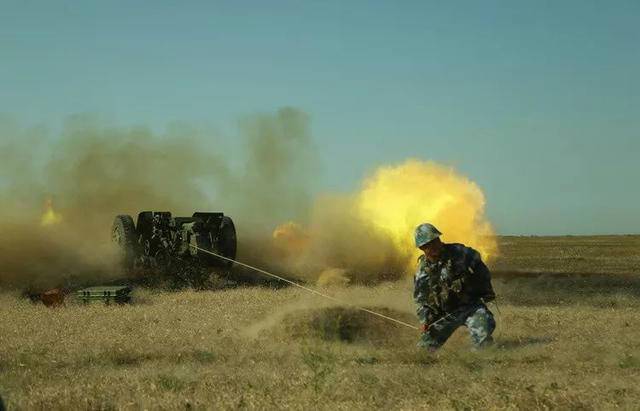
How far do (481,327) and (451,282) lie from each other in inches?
33.6

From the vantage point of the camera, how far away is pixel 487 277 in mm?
12422

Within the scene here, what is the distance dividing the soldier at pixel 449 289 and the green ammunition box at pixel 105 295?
10518mm

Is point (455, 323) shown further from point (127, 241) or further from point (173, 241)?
point (127, 241)

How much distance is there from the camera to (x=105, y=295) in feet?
67.4

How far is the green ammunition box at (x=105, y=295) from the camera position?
20.5m

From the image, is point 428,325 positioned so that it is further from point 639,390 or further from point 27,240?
point 27,240

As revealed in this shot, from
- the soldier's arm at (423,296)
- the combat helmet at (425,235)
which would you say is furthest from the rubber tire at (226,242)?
the combat helmet at (425,235)

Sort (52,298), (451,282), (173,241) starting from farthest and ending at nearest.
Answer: (173,241), (52,298), (451,282)

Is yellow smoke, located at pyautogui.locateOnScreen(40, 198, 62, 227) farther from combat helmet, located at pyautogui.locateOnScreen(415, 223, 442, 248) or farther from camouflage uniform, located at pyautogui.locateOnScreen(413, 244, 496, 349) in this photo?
combat helmet, located at pyautogui.locateOnScreen(415, 223, 442, 248)

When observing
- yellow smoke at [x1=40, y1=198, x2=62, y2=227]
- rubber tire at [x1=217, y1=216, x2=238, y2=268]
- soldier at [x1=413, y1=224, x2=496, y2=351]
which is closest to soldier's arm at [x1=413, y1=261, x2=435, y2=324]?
soldier at [x1=413, y1=224, x2=496, y2=351]

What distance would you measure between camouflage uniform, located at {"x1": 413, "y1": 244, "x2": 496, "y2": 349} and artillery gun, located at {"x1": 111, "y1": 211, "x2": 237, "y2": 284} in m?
14.3

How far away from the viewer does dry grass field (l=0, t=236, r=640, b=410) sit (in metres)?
8.33

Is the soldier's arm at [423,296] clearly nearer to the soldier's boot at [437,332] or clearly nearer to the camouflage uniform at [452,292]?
the camouflage uniform at [452,292]

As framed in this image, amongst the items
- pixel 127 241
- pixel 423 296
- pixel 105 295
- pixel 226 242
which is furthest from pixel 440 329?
pixel 127 241
